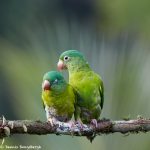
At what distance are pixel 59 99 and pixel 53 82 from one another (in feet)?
0.72

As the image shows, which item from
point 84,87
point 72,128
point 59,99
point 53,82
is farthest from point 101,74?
point 72,128

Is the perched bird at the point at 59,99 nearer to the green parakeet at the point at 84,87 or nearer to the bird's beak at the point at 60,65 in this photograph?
the green parakeet at the point at 84,87

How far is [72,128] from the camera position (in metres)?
7.96

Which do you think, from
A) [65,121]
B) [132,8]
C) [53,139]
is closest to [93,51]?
[53,139]

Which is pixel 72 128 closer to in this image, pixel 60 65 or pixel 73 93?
pixel 73 93

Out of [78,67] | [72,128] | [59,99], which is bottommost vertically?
[72,128]

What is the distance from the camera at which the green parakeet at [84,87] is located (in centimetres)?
861

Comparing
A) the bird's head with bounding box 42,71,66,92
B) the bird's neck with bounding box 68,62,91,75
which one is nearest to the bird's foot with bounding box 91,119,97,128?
the bird's head with bounding box 42,71,66,92

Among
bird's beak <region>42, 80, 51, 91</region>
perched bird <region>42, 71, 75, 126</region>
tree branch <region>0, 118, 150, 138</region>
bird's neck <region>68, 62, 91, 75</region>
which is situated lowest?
tree branch <region>0, 118, 150, 138</region>

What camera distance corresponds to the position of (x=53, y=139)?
9.57m

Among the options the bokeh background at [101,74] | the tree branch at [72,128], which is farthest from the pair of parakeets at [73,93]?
the bokeh background at [101,74]

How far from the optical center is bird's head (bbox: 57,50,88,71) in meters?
8.85

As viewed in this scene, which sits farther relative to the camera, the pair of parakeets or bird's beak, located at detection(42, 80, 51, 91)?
the pair of parakeets

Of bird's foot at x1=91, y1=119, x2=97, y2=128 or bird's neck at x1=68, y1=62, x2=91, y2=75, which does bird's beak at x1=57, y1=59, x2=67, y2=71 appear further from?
bird's foot at x1=91, y1=119, x2=97, y2=128
